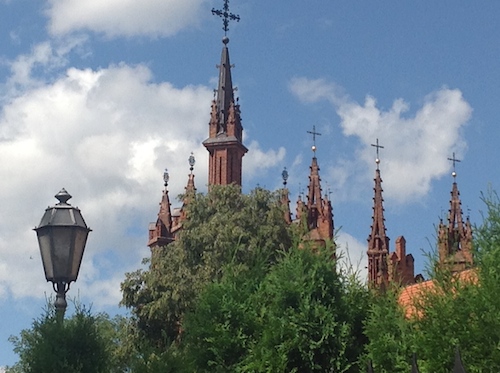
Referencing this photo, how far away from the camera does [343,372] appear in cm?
2175

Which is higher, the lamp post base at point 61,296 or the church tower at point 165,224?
the church tower at point 165,224

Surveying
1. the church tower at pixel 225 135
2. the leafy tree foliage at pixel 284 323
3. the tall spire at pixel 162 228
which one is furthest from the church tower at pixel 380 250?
the leafy tree foliage at pixel 284 323

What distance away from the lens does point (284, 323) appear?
21.6 m

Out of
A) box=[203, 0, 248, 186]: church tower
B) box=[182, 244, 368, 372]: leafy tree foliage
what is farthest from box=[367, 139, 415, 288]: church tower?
box=[182, 244, 368, 372]: leafy tree foliage

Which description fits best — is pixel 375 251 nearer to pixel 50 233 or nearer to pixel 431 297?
pixel 431 297

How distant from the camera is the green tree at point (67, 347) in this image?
53.6ft

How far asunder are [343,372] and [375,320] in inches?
59.4

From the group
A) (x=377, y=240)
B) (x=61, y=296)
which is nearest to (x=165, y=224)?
(x=377, y=240)

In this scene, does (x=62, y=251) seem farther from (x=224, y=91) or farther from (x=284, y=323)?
(x=224, y=91)

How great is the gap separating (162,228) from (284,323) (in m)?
51.8

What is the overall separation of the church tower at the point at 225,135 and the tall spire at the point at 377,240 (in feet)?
35.7

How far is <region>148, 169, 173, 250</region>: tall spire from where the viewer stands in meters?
72.4

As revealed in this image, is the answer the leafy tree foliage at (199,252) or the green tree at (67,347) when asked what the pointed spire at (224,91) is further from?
the green tree at (67,347)

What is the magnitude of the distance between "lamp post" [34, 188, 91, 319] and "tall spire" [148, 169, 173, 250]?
60.8 metres
